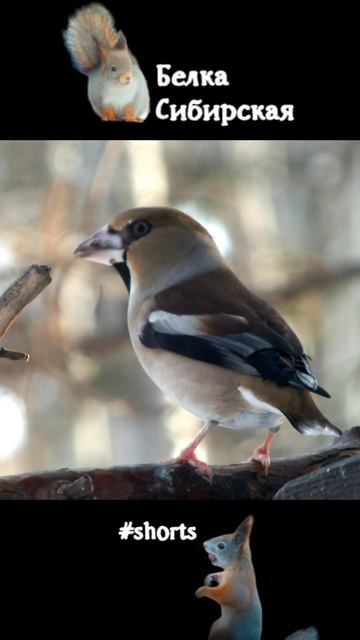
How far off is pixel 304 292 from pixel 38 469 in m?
0.64

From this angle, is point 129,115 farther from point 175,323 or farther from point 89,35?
point 175,323

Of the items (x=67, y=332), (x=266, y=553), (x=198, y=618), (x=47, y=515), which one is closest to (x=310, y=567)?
(x=266, y=553)

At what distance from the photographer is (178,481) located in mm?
2369

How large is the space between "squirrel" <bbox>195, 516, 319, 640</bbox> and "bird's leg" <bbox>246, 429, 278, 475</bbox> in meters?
0.11

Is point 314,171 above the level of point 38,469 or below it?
above

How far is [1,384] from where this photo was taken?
246 cm

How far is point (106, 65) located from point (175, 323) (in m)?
0.54

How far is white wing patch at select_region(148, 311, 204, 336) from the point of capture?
2340 millimetres

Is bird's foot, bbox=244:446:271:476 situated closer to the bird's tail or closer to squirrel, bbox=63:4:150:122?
the bird's tail

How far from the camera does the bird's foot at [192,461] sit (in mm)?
2375

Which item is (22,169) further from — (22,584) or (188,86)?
(22,584)

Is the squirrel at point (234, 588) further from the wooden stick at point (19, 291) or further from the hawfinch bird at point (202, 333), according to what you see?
the wooden stick at point (19, 291)

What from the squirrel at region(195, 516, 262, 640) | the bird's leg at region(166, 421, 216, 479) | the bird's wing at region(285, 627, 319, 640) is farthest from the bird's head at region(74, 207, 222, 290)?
the bird's wing at region(285, 627, 319, 640)

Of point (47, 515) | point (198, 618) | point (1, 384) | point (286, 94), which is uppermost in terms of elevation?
point (286, 94)
